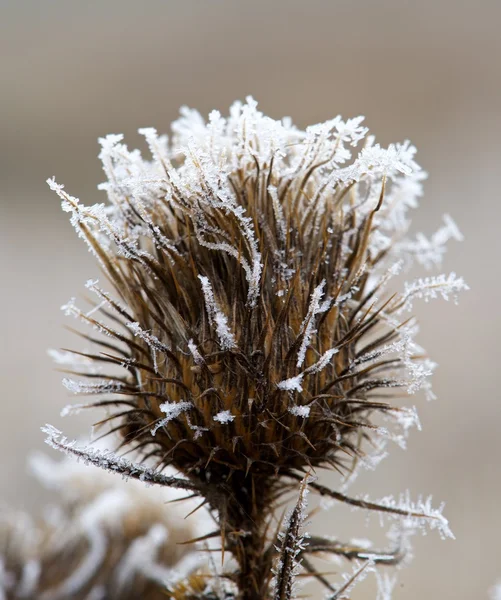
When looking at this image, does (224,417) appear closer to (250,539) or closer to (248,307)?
(248,307)

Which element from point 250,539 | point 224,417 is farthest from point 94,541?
point 224,417

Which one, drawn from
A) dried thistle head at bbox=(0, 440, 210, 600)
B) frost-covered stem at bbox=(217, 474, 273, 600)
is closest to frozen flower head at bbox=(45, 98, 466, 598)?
frost-covered stem at bbox=(217, 474, 273, 600)

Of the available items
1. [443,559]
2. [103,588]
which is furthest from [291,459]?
[443,559]

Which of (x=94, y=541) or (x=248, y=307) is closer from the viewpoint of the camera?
(x=248, y=307)

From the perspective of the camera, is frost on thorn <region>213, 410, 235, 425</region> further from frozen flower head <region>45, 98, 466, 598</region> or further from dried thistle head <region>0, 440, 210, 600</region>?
dried thistle head <region>0, 440, 210, 600</region>

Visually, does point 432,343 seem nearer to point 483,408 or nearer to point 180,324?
point 483,408

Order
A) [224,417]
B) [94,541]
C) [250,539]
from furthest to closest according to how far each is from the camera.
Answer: [94,541], [250,539], [224,417]
